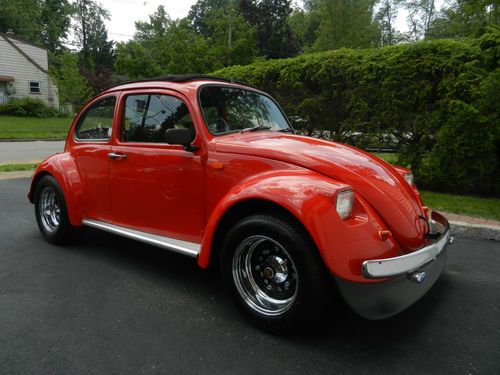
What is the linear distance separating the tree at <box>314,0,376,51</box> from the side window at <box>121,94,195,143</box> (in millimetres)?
25966

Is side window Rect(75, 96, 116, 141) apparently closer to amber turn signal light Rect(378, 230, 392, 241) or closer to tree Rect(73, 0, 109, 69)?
amber turn signal light Rect(378, 230, 392, 241)

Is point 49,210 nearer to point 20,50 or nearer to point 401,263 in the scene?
point 401,263

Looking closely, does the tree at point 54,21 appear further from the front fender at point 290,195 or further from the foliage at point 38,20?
the front fender at point 290,195

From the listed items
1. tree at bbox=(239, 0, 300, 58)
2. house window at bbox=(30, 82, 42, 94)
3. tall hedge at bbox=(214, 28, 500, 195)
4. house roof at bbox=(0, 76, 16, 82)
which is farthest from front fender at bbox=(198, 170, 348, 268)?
tree at bbox=(239, 0, 300, 58)

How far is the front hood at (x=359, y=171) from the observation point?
2541mm

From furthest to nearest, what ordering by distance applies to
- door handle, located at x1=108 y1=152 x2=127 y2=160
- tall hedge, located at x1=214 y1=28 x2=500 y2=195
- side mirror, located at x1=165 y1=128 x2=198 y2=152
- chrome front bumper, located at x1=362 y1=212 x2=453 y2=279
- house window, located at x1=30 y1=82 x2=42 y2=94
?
house window, located at x1=30 y1=82 x2=42 y2=94 < tall hedge, located at x1=214 y1=28 x2=500 y2=195 < door handle, located at x1=108 y1=152 x2=127 y2=160 < side mirror, located at x1=165 y1=128 x2=198 y2=152 < chrome front bumper, located at x1=362 y1=212 x2=453 y2=279

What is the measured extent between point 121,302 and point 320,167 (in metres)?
1.91

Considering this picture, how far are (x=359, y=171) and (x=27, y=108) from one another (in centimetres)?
3533

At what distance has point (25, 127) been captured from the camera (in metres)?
24.3

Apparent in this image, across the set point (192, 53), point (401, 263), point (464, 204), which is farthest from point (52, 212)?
point (192, 53)

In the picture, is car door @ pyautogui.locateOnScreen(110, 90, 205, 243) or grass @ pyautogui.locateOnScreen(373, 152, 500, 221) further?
grass @ pyautogui.locateOnScreen(373, 152, 500, 221)

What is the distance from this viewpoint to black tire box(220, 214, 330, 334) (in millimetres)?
2359

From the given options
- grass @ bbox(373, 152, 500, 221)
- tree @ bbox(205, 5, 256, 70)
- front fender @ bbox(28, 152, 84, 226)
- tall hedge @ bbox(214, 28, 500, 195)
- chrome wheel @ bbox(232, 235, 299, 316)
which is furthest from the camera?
tree @ bbox(205, 5, 256, 70)

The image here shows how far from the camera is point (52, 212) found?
14.8 ft
